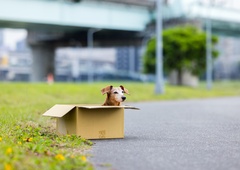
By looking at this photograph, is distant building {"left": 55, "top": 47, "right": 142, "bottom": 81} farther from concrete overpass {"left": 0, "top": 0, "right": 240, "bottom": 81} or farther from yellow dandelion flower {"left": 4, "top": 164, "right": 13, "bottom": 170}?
yellow dandelion flower {"left": 4, "top": 164, "right": 13, "bottom": 170}

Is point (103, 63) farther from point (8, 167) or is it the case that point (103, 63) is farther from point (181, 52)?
point (8, 167)

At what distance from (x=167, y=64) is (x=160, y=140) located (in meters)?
37.9

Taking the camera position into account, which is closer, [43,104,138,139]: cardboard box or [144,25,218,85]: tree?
[43,104,138,139]: cardboard box

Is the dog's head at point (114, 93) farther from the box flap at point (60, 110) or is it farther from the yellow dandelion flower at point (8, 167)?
the yellow dandelion flower at point (8, 167)

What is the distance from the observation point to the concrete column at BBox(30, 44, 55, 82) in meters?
66.9

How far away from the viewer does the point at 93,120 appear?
327 inches

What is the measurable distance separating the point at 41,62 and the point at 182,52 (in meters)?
27.7

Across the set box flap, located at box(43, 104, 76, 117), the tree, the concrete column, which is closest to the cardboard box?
box flap, located at box(43, 104, 76, 117)

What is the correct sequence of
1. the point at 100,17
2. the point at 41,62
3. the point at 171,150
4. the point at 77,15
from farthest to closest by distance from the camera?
the point at 41,62, the point at 100,17, the point at 77,15, the point at 171,150

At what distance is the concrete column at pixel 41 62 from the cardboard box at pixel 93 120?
5864 cm

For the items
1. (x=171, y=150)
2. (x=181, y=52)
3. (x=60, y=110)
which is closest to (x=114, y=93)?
(x=60, y=110)

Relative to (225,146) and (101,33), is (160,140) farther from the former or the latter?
(101,33)

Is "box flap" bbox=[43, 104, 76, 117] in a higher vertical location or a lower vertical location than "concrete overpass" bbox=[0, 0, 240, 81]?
lower

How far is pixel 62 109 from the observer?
8578 millimetres
